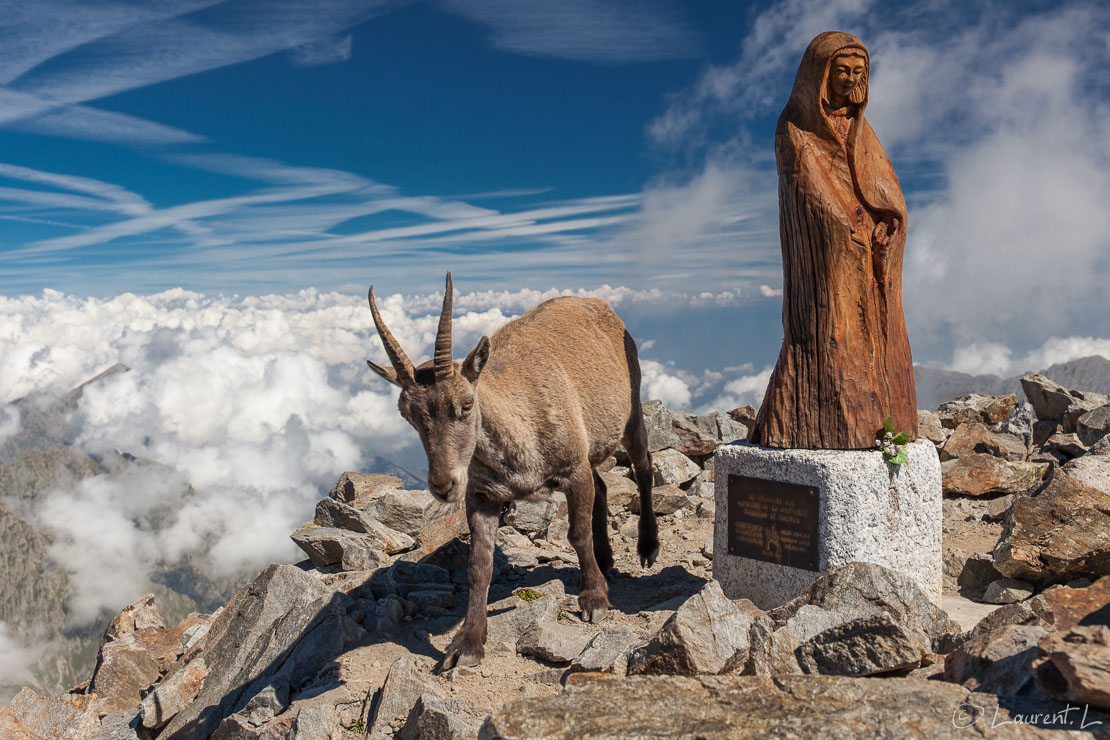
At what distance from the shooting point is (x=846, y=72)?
696 cm

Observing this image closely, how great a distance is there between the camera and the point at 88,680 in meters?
9.15

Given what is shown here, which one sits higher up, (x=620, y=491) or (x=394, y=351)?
(x=394, y=351)

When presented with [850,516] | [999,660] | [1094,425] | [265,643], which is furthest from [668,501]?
[1094,425]

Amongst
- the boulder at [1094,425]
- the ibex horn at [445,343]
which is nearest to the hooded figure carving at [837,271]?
the ibex horn at [445,343]

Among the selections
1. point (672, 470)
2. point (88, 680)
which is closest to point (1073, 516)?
point (672, 470)

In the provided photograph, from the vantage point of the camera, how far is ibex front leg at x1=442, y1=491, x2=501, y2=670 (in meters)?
6.68

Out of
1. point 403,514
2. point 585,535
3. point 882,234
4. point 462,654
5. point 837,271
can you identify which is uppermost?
point 882,234

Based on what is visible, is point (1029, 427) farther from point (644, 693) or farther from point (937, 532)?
point (644, 693)

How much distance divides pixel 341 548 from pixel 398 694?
182 inches

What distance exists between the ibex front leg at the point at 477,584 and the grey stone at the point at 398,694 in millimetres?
620

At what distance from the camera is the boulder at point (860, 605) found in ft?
17.3

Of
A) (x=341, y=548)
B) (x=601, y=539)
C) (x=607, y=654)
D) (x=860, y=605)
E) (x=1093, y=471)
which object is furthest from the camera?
(x=341, y=548)

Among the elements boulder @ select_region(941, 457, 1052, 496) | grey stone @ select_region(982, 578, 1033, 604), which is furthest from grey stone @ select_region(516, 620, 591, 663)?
boulder @ select_region(941, 457, 1052, 496)

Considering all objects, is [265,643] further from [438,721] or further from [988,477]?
[988,477]
